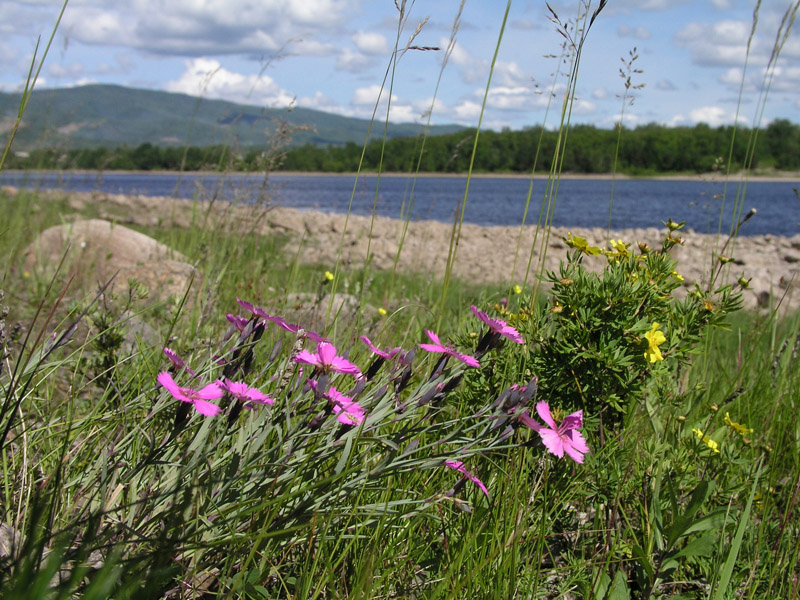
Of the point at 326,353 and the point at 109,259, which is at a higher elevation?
the point at 326,353

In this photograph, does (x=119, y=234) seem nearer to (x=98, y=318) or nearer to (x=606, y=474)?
(x=98, y=318)

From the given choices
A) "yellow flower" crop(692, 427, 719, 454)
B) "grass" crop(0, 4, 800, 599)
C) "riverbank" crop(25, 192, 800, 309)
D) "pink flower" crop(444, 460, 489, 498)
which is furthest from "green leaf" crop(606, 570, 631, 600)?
"riverbank" crop(25, 192, 800, 309)

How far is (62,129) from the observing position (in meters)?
8.12

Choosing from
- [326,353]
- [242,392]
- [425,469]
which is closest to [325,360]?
[326,353]

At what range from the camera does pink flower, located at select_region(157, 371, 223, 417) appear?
91cm

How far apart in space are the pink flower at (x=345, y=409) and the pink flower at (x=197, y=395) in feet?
0.65

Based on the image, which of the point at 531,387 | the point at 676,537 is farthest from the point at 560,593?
the point at 531,387

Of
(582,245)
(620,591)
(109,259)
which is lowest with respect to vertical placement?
(620,591)

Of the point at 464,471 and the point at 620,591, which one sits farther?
the point at 620,591

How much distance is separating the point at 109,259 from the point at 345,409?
12.5ft

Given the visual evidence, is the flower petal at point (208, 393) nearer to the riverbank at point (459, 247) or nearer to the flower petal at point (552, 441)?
the flower petal at point (552, 441)

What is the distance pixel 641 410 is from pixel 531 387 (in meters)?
1.18

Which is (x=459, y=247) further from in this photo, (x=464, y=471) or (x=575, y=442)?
(x=575, y=442)

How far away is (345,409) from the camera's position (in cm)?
110
